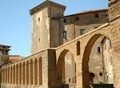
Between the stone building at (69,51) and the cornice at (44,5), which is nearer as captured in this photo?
the stone building at (69,51)

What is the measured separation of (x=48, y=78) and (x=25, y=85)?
27.6ft

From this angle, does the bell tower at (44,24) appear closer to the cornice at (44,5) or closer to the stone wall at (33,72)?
the cornice at (44,5)

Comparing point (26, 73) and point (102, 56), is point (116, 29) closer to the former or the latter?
point (26, 73)

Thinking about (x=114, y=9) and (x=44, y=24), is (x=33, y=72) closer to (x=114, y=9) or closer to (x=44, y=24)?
(x=44, y=24)

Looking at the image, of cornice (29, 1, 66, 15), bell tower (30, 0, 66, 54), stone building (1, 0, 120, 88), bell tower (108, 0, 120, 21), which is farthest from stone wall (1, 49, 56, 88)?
cornice (29, 1, 66, 15)

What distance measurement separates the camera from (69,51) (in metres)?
20.6

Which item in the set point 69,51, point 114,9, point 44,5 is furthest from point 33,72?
point 44,5

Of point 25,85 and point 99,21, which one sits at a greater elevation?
point 99,21

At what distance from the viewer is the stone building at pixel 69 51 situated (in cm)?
1458

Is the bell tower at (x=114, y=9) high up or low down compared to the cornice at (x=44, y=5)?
down

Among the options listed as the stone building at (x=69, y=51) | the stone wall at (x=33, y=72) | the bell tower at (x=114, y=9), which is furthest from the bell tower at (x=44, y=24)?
the bell tower at (x=114, y=9)

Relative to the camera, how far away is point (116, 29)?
Result: 1260 centimetres

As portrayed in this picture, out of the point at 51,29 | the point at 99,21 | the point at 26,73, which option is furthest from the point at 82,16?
the point at 26,73

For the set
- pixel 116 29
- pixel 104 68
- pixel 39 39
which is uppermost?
pixel 39 39
